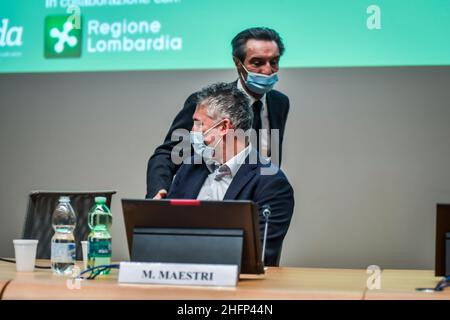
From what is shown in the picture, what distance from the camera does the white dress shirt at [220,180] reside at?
8.84ft

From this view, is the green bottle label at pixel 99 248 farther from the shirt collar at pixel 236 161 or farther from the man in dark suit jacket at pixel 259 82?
the man in dark suit jacket at pixel 259 82

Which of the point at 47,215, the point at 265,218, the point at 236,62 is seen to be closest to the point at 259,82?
the point at 236,62

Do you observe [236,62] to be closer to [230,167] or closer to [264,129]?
[264,129]

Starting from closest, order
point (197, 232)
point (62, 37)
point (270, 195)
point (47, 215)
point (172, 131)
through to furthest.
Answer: point (197, 232) → point (270, 195) → point (47, 215) → point (172, 131) → point (62, 37)

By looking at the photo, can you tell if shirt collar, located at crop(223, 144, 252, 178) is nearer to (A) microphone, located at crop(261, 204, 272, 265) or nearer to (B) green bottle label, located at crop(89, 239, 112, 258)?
(A) microphone, located at crop(261, 204, 272, 265)

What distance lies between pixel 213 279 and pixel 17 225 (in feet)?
8.95

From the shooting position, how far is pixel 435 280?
81.1 inches

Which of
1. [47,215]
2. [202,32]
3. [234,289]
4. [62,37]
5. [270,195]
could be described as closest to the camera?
[234,289]

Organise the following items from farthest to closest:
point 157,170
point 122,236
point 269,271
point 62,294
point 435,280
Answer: point 122,236, point 157,170, point 269,271, point 435,280, point 62,294

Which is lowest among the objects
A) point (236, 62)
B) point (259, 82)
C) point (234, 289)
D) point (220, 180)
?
point (234, 289)

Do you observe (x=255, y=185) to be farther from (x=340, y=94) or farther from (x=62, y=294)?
(x=340, y=94)

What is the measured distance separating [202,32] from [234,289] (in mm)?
2380

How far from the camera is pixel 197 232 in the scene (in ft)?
6.31
